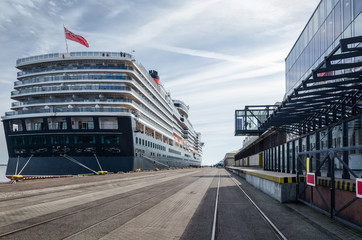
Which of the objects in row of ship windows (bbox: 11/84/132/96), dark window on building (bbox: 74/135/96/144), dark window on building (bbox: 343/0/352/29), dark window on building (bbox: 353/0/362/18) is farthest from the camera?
row of ship windows (bbox: 11/84/132/96)

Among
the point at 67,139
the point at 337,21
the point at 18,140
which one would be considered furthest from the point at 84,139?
the point at 337,21

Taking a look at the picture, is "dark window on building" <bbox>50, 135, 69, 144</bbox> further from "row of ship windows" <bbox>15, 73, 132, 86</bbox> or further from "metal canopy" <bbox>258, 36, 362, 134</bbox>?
"metal canopy" <bbox>258, 36, 362, 134</bbox>

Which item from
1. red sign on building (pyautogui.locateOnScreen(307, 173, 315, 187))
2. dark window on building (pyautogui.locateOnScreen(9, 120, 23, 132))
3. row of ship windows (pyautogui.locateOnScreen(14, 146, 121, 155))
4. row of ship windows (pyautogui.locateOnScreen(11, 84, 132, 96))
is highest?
row of ship windows (pyautogui.locateOnScreen(11, 84, 132, 96))

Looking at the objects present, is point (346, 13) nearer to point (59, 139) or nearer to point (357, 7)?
point (357, 7)

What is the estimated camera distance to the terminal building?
10.2 metres

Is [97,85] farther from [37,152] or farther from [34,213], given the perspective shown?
[34,213]

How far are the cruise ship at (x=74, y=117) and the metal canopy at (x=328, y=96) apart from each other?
27272mm

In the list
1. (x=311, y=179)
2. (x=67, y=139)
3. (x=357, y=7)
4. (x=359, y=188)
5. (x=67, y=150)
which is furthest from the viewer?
(x=67, y=150)

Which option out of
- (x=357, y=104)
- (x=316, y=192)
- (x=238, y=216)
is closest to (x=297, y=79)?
(x=357, y=104)

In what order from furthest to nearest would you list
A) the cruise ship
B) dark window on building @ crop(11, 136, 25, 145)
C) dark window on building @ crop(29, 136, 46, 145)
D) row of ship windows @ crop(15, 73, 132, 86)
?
1. row of ship windows @ crop(15, 73, 132, 86)
2. dark window on building @ crop(11, 136, 25, 145)
3. dark window on building @ crop(29, 136, 46, 145)
4. the cruise ship

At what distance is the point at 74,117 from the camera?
1720 inches

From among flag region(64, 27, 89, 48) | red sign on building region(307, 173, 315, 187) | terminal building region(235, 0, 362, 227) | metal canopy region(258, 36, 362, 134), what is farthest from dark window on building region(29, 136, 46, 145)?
red sign on building region(307, 173, 315, 187)

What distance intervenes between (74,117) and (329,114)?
1380 inches

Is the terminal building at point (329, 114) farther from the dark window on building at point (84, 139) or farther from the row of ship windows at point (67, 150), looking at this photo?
the dark window on building at point (84, 139)
